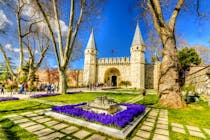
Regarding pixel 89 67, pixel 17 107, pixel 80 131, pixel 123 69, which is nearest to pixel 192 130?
pixel 80 131

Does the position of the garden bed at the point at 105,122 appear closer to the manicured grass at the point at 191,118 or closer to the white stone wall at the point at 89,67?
the manicured grass at the point at 191,118

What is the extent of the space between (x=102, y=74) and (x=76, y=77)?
6364mm

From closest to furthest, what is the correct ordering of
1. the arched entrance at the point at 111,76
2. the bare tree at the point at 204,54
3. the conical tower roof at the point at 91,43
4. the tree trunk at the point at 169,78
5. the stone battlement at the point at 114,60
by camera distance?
the tree trunk at the point at 169,78 < the stone battlement at the point at 114,60 < the conical tower roof at the point at 91,43 < the arched entrance at the point at 111,76 < the bare tree at the point at 204,54

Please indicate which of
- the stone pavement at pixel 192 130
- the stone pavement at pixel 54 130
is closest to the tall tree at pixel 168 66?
the stone pavement at pixel 192 130

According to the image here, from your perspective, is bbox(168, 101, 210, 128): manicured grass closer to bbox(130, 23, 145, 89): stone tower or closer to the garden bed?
the garden bed

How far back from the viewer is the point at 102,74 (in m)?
32.8

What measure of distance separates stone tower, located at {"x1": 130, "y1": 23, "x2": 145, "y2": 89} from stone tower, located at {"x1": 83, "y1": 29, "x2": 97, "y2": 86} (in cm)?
884

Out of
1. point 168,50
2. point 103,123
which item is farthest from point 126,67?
point 103,123

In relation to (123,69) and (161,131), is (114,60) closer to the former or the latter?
(123,69)

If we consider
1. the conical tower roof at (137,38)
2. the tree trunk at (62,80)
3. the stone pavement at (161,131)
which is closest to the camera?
the stone pavement at (161,131)

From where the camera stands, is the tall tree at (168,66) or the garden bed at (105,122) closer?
the garden bed at (105,122)

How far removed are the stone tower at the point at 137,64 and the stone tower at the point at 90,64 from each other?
29.0ft

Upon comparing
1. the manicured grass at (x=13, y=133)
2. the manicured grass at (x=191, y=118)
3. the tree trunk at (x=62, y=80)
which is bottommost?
the manicured grass at (x=191, y=118)

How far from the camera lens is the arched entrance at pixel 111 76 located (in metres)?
33.5
